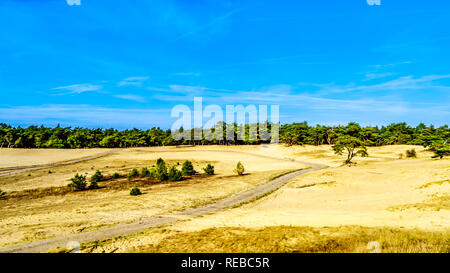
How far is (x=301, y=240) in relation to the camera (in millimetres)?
13578

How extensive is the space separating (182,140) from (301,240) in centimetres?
12019

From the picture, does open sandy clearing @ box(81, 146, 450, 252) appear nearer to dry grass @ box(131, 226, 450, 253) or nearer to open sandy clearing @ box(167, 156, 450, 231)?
open sandy clearing @ box(167, 156, 450, 231)

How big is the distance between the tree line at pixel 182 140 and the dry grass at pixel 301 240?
95.6 metres

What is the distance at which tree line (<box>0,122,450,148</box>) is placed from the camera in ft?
347

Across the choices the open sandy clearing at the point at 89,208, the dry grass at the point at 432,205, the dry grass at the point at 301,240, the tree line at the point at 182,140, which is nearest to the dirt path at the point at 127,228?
the open sandy clearing at the point at 89,208

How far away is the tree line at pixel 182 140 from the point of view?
347 feet

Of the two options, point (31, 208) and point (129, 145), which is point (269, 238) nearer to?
point (31, 208)

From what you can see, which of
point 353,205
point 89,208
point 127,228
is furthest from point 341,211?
point 89,208

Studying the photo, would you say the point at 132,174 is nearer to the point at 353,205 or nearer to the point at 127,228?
the point at 127,228

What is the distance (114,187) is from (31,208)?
11.9 meters

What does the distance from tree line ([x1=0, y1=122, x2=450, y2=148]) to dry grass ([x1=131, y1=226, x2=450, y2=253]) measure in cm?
9560

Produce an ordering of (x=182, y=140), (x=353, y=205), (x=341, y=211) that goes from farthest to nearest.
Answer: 1. (x=182, y=140)
2. (x=353, y=205)
3. (x=341, y=211)
